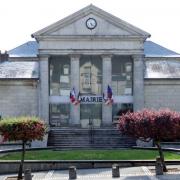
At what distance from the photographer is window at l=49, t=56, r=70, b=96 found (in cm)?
5994

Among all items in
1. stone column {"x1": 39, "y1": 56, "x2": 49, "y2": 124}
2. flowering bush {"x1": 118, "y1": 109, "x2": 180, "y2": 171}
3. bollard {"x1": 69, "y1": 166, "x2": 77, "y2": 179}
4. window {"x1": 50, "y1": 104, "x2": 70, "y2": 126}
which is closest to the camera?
bollard {"x1": 69, "y1": 166, "x2": 77, "y2": 179}

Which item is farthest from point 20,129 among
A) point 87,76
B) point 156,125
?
point 87,76

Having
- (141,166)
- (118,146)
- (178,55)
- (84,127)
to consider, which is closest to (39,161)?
(141,166)

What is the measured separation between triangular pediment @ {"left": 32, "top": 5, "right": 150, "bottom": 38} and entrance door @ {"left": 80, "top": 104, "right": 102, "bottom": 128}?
7407 mm

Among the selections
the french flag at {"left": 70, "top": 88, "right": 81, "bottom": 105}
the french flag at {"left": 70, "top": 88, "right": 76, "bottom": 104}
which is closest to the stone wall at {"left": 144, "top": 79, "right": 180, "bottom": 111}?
the french flag at {"left": 70, "top": 88, "right": 81, "bottom": 105}

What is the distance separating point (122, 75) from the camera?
199ft

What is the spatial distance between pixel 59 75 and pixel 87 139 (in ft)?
33.0

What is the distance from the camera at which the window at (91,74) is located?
60.2 meters

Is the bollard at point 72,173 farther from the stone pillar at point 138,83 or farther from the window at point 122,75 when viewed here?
the window at point 122,75

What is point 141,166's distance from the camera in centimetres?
3456

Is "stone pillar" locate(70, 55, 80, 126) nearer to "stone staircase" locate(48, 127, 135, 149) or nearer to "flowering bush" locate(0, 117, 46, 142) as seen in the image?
"stone staircase" locate(48, 127, 135, 149)

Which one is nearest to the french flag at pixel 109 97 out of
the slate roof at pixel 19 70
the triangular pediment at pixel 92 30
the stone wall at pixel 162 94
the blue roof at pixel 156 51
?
the stone wall at pixel 162 94

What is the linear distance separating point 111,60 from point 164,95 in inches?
253

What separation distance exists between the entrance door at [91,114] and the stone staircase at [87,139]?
4.46 m
